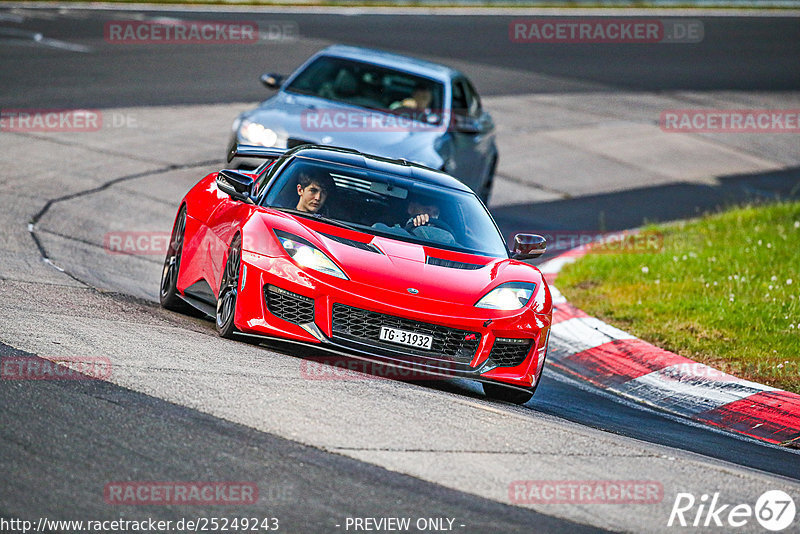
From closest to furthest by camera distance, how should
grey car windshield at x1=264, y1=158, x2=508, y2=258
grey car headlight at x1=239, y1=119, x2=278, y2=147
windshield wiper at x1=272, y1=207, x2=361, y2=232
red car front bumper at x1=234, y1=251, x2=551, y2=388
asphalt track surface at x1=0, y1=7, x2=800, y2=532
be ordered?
asphalt track surface at x1=0, y1=7, x2=800, y2=532
red car front bumper at x1=234, y1=251, x2=551, y2=388
windshield wiper at x1=272, y1=207, x2=361, y2=232
grey car windshield at x1=264, y1=158, x2=508, y2=258
grey car headlight at x1=239, y1=119, x2=278, y2=147

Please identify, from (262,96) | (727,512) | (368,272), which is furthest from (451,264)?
(262,96)

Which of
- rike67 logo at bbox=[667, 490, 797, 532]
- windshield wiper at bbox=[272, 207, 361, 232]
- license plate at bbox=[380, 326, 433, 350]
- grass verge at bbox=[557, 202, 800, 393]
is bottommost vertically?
grass verge at bbox=[557, 202, 800, 393]

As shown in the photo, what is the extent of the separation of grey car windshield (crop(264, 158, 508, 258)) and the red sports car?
11mm

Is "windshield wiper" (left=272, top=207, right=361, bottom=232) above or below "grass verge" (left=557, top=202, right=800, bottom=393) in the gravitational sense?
above

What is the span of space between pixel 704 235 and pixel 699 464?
8322mm

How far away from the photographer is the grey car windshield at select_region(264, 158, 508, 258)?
789cm

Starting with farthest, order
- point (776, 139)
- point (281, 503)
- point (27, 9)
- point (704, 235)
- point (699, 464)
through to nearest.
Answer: point (27, 9)
point (776, 139)
point (704, 235)
point (699, 464)
point (281, 503)

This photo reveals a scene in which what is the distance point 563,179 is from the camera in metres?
17.4

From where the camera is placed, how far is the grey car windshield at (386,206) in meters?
7.89

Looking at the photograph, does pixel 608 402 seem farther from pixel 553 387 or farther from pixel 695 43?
pixel 695 43

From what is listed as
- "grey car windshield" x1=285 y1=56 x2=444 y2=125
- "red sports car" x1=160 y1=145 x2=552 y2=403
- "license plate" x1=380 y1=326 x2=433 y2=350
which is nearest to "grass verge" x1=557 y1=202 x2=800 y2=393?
"red sports car" x1=160 y1=145 x2=552 y2=403

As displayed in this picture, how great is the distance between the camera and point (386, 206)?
8094mm

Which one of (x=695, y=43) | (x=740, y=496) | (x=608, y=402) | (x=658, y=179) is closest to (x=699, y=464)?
(x=740, y=496)

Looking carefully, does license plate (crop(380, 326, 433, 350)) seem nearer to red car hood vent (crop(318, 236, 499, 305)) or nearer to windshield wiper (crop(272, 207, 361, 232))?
red car hood vent (crop(318, 236, 499, 305))
